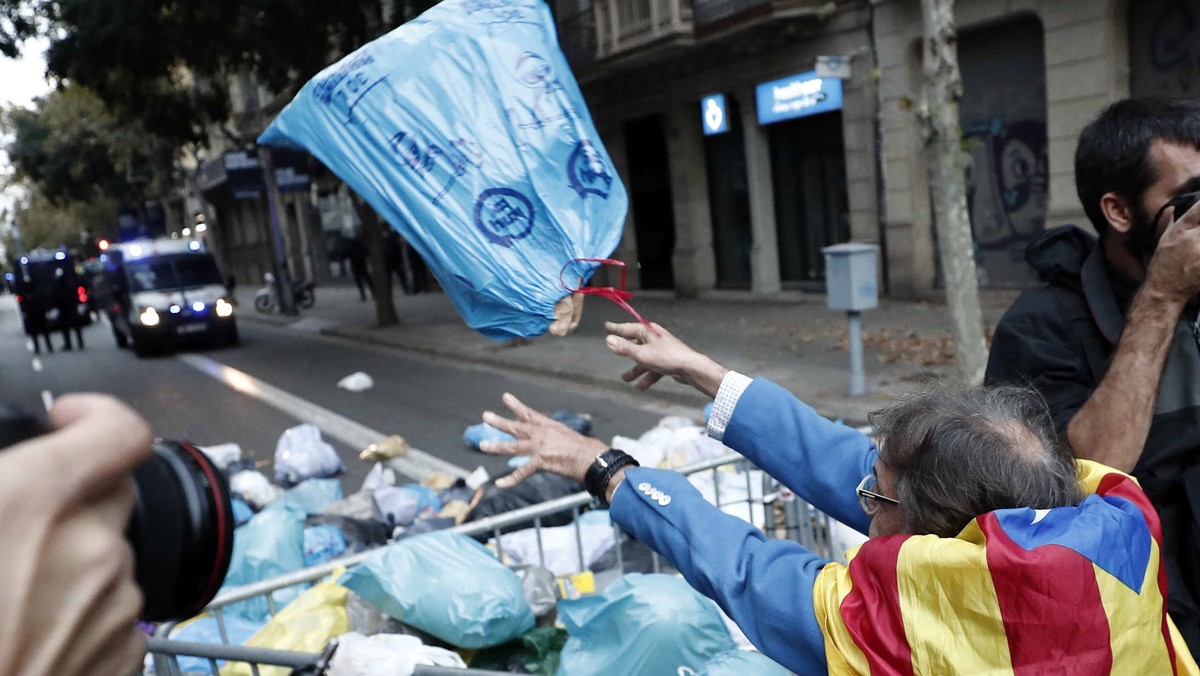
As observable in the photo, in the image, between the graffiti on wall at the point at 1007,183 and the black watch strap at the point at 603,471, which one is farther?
the graffiti on wall at the point at 1007,183

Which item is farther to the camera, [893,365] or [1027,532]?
[893,365]

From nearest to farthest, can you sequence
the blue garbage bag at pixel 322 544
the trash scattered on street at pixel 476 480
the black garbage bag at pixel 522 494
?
the blue garbage bag at pixel 322 544
the black garbage bag at pixel 522 494
the trash scattered on street at pixel 476 480

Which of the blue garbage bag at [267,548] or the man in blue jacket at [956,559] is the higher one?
the man in blue jacket at [956,559]

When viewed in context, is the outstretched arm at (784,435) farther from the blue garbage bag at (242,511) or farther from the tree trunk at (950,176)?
the tree trunk at (950,176)

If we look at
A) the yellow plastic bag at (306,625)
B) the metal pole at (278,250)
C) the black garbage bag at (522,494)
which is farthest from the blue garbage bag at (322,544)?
the metal pole at (278,250)

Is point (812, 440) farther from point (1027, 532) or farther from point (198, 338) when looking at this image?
point (198, 338)

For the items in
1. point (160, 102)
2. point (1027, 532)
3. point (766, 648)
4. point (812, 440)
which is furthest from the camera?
point (160, 102)

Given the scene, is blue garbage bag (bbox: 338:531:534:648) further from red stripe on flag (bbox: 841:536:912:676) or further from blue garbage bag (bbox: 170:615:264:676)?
red stripe on flag (bbox: 841:536:912:676)

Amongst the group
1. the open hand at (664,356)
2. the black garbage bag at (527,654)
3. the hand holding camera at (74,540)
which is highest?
the hand holding camera at (74,540)

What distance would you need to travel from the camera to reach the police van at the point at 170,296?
17.7 meters

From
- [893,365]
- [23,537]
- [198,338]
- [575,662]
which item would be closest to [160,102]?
[198,338]

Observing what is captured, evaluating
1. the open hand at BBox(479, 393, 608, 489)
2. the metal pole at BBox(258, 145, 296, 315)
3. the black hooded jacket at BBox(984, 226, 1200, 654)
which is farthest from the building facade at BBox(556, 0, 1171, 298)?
the metal pole at BBox(258, 145, 296, 315)

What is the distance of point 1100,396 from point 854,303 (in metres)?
6.53

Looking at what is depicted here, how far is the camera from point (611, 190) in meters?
2.17
